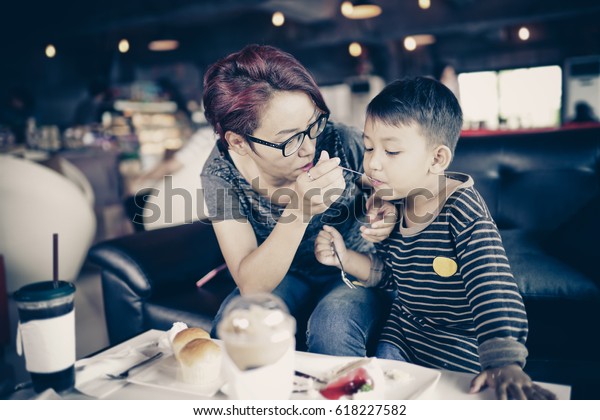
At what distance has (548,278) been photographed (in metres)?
1.69

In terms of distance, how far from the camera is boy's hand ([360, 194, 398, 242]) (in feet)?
4.55

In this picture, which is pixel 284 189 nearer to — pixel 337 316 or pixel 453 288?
pixel 337 316

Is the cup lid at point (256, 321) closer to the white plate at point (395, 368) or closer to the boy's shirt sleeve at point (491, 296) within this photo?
the white plate at point (395, 368)

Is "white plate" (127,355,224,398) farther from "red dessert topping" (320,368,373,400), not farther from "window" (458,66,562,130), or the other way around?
"window" (458,66,562,130)

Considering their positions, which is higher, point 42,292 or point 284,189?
point 284,189

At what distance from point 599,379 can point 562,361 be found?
131 mm

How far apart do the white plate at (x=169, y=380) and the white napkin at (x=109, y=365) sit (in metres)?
0.03

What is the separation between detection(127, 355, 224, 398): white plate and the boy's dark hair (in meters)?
0.75

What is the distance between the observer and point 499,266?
1.16 meters

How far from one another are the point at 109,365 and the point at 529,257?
1.44 m

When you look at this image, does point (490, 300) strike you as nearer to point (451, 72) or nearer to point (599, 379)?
point (599, 379)

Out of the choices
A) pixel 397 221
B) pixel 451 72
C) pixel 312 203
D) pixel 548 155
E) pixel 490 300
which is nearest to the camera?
pixel 490 300

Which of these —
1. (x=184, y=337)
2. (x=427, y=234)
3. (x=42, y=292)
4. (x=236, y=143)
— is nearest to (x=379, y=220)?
(x=427, y=234)
